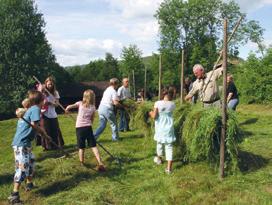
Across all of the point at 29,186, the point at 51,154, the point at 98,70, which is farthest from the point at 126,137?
the point at 98,70

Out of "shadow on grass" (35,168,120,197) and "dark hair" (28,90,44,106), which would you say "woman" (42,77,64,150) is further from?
"dark hair" (28,90,44,106)

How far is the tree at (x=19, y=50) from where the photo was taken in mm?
38375

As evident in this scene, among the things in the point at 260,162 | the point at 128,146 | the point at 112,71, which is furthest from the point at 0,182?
the point at 112,71

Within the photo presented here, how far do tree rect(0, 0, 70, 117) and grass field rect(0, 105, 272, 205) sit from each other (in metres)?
29.8

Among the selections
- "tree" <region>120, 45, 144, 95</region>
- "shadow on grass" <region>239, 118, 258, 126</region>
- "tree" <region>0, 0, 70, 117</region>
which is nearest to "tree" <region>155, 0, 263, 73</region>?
"tree" <region>120, 45, 144, 95</region>

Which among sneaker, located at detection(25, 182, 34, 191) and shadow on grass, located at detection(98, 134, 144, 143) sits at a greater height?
shadow on grass, located at detection(98, 134, 144, 143)

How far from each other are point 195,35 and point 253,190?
2046 inches

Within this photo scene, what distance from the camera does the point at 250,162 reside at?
27.2 feet

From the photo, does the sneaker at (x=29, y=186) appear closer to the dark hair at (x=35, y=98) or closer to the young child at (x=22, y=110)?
the young child at (x=22, y=110)

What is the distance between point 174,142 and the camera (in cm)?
854

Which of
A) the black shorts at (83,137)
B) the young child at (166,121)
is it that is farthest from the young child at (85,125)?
the young child at (166,121)

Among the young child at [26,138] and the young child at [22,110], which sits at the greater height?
the young child at [22,110]

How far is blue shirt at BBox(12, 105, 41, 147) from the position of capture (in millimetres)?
7051

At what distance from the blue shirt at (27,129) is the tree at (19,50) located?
32221 mm
